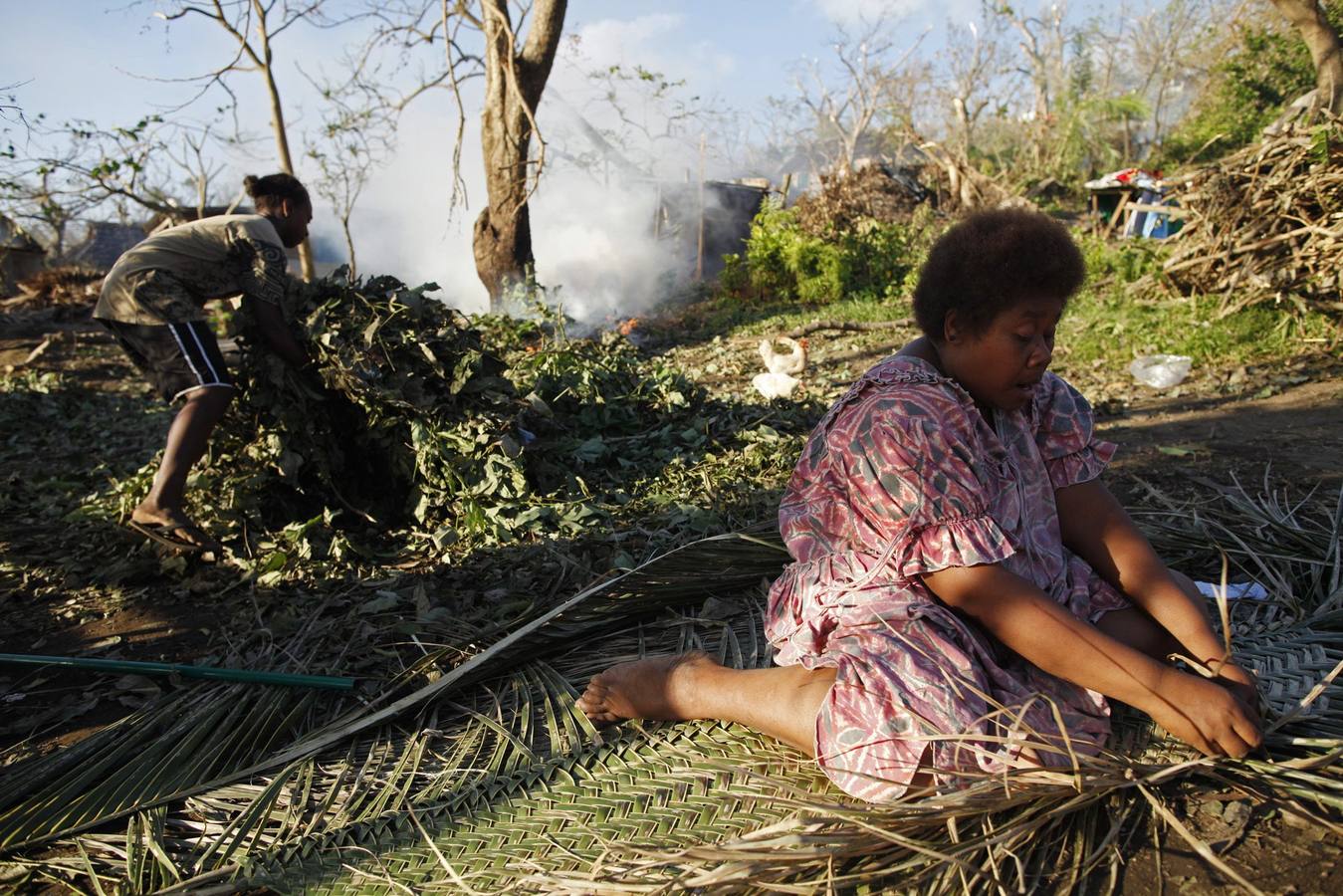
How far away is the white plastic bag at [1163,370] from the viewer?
17.9 ft

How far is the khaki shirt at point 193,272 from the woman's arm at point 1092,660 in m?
3.20

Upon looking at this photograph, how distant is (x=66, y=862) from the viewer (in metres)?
1.69

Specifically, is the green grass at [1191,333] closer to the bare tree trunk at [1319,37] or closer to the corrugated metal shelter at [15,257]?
the bare tree trunk at [1319,37]

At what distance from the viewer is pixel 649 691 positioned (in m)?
1.96

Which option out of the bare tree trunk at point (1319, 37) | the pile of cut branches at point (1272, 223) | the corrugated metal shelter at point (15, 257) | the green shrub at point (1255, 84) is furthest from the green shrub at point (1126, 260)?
the corrugated metal shelter at point (15, 257)

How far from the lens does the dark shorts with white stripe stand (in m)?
3.41

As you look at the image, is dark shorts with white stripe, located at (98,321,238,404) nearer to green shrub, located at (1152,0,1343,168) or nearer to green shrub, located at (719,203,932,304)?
green shrub, located at (719,203,932,304)

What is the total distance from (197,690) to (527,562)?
124cm

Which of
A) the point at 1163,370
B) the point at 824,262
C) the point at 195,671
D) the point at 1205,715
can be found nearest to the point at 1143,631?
the point at 1205,715

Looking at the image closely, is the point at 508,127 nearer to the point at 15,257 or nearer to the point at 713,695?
the point at 713,695

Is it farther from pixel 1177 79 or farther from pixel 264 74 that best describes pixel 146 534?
pixel 1177 79

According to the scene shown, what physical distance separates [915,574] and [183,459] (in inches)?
122

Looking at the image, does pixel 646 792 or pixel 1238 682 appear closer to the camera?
pixel 1238 682

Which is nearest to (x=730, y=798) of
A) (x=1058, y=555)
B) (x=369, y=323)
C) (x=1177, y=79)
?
(x=1058, y=555)
